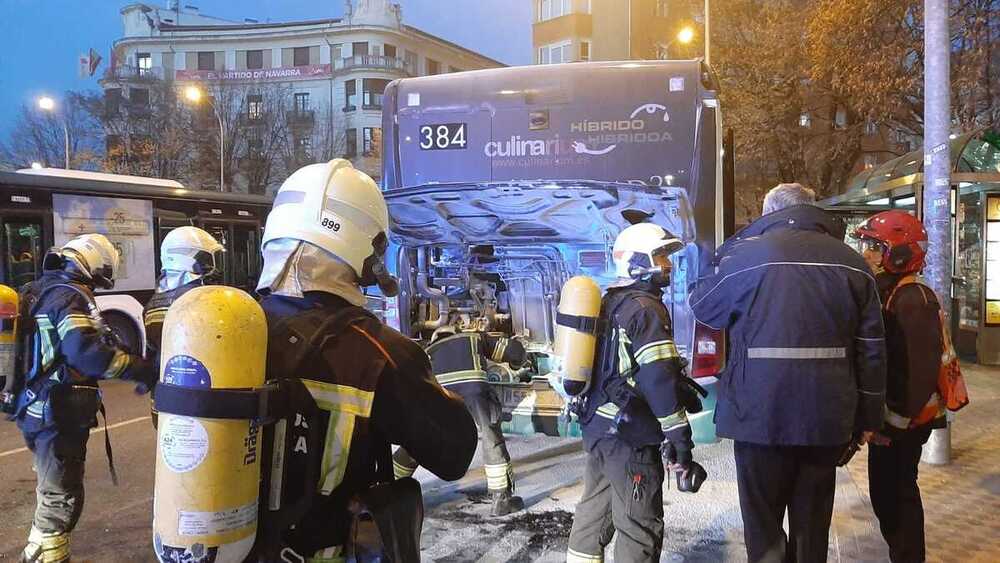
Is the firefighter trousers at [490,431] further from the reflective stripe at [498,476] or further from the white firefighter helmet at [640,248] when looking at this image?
the white firefighter helmet at [640,248]

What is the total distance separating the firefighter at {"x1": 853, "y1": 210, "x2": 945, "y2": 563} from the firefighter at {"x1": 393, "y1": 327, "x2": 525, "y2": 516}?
2.30 metres

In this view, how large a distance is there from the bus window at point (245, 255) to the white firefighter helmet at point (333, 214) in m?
13.1

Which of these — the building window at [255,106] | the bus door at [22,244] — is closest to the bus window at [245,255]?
the bus door at [22,244]

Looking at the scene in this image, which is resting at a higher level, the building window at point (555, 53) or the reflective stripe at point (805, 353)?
the building window at point (555, 53)

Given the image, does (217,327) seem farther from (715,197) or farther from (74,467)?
(715,197)

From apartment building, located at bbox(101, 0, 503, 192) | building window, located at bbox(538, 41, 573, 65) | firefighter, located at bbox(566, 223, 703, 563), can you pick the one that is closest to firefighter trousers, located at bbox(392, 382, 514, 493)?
firefighter, located at bbox(566, 223, 703, 563)

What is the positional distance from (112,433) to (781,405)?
23.4 ft

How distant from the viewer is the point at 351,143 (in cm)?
5544

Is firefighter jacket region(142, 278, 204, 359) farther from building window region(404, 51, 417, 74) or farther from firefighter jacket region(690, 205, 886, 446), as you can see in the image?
building window region(404, 51, 417, 74)

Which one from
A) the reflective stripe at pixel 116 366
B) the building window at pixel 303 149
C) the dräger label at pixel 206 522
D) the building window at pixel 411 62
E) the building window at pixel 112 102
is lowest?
the reflective stripe at pixel 116 366

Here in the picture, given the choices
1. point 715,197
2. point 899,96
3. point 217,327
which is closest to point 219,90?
point 899,96

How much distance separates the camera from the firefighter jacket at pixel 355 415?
172 centimetres

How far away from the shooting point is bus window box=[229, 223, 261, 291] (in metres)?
14.5

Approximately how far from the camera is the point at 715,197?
5.59 meters
